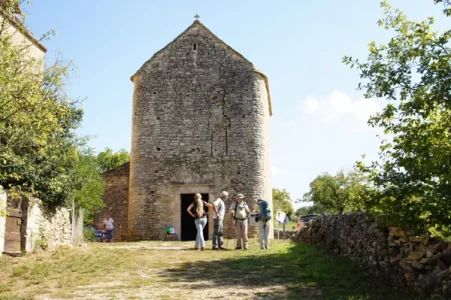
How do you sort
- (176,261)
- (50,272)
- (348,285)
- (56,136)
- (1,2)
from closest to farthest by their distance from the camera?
(348,285) < (1,2) < (50,272) < (176,261) < (56,136)

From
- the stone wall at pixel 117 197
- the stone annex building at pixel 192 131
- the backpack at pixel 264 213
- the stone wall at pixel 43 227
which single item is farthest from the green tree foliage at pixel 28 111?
the stone wall at pixel 117 197

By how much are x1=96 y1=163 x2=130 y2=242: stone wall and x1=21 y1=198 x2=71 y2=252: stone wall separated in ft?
27.6

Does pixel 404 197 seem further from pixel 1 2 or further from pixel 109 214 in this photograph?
pixel 109 214

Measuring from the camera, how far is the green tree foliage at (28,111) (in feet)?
26.0

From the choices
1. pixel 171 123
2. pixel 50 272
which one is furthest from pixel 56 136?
pixel 171 123

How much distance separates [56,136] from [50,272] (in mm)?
4496

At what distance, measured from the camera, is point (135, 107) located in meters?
20.6

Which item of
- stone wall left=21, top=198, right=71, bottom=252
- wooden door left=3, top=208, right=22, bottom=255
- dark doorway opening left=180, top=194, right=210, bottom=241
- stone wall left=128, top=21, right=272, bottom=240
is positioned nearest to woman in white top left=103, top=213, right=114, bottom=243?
stone wall left=128, top=21, right=272, bottom=240

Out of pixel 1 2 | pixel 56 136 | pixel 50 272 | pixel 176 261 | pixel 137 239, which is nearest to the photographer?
pixel 1 2

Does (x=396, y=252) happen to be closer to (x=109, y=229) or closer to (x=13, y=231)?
(x=13, y=231)

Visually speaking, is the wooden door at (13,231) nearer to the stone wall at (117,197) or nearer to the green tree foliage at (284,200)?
the stone wall at (117,197)

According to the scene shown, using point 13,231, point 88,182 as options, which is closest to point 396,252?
point 13,231

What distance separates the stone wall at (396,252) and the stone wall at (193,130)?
31.2 ft

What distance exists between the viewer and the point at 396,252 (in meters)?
7.25
